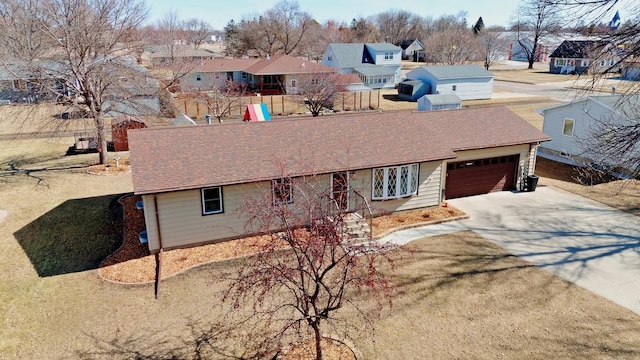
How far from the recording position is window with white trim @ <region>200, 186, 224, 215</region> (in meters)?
16.0

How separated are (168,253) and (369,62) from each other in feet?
178

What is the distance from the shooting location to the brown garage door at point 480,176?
21125mm

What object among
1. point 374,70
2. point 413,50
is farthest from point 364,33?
point 374,70

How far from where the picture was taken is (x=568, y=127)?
27.4 m

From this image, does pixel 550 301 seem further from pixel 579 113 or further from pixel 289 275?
pixel 579 113

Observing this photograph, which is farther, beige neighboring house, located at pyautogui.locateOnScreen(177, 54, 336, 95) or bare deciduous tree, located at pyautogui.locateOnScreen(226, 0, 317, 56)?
bare deciduous tree, located at pyautogui.locateOnScreen(226, 0, 317, 56)

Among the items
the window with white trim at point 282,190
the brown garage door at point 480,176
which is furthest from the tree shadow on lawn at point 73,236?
the brown garage door at point 480,176

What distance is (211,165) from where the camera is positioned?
16.3m

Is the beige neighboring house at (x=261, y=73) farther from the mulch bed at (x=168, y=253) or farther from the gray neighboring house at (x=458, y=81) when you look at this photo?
the mulch bed at (x=168, y=253)

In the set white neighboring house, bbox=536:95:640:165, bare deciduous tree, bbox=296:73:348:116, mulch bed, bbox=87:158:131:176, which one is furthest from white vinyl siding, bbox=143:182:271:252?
bare deciduous tree, bbox=296:73:348:116

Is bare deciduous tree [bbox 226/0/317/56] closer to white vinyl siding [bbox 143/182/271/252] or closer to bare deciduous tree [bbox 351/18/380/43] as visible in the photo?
bare deciduous tree [bbox 351/18/380/43]

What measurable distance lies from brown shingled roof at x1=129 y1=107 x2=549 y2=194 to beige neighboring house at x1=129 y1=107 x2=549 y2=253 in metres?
0.04

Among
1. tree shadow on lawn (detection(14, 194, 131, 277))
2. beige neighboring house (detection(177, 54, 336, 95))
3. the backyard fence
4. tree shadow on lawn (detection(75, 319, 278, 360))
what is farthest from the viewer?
beige neighboring house (detection(177, 54, 336, 95))

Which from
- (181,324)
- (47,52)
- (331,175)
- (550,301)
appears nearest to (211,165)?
(331,175)
